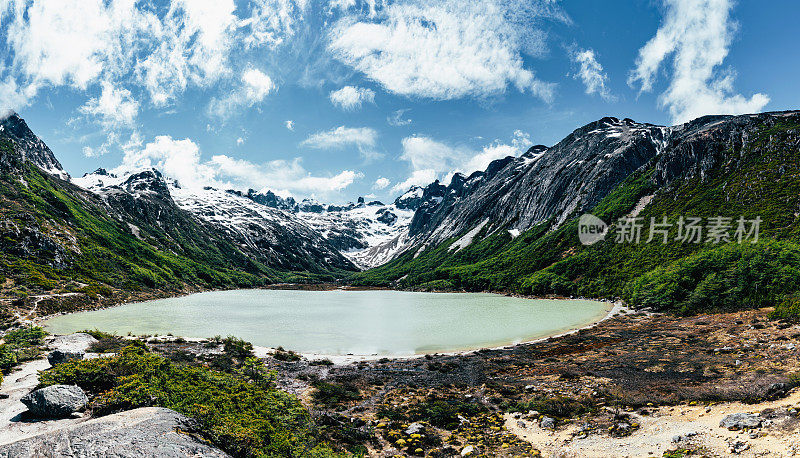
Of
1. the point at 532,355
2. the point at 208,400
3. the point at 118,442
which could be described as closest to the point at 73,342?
the point at 208,400

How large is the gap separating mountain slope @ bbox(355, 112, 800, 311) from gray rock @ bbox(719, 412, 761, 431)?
40.0 meters

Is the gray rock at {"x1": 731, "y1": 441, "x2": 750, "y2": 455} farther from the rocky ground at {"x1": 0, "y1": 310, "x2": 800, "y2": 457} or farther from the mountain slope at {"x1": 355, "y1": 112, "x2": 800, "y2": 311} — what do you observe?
the mountain slope at {"x1": 355, "y1": 112, "x2": 800, "y2": 311}

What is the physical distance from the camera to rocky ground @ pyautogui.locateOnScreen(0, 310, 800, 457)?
12.5m

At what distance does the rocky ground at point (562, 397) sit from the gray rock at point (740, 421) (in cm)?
4

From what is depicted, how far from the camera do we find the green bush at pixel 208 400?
11.5 meters

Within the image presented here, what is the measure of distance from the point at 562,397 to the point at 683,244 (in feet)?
250

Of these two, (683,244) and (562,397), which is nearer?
(562,397)

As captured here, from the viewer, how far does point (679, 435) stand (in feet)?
41.5

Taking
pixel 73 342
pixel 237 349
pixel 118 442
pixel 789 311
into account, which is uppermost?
pixel 789 311

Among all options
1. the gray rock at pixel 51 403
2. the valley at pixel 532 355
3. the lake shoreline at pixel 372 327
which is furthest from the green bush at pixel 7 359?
the lake shoreline at pixel 372 327

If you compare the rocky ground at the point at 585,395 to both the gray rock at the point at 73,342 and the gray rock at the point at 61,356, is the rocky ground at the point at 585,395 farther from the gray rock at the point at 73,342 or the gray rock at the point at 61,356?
the gray rock at the point at 73,342

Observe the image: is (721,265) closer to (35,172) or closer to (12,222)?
(12,222)

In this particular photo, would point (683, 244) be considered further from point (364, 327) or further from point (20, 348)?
point (20, 348)

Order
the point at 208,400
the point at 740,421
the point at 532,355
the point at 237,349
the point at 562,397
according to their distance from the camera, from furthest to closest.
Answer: the point at 237,349
the point at 532,355
the point at 562,397
the point at 208,400
the point at 740,421
